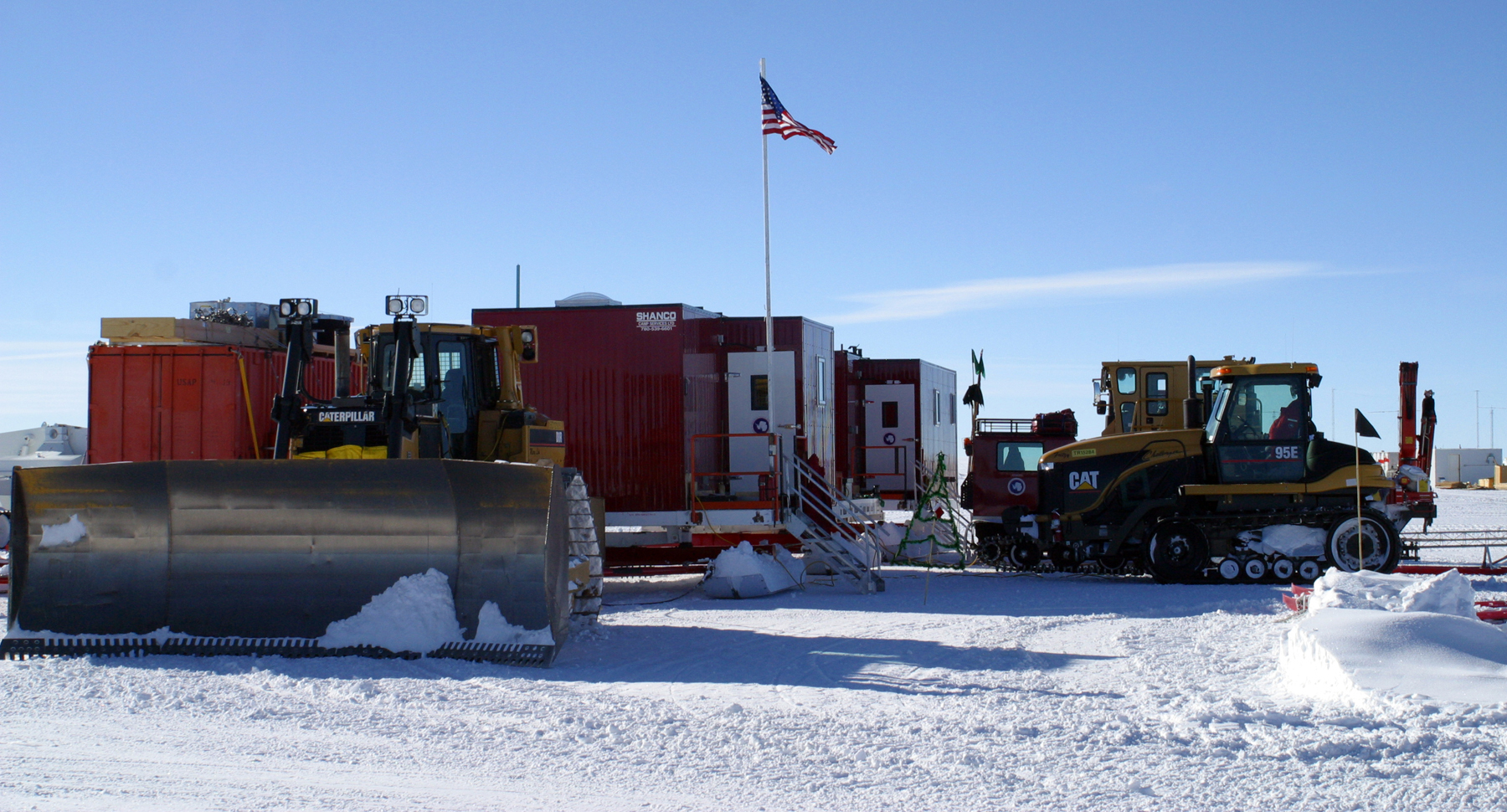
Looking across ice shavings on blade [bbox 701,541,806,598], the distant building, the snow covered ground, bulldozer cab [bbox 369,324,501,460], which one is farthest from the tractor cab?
the distant building

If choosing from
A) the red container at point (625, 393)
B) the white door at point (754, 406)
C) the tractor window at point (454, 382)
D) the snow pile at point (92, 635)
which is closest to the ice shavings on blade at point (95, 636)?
the snow pile at point (92, 635)

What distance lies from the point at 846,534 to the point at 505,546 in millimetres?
6342

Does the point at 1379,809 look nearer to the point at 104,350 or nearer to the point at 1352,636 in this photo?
the point at 1352,636

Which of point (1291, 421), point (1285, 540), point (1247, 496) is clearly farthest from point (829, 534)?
point (1291, 421)

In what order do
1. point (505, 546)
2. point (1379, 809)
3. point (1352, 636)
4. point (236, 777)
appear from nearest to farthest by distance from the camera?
point (1379, 809) → point (236, 777) → point (1352, 636) → point (505, 546)

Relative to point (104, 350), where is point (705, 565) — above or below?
below

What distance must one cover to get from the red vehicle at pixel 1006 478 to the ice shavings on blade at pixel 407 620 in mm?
8866

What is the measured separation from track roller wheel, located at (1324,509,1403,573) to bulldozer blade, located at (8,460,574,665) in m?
9.55

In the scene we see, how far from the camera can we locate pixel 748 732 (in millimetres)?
6043

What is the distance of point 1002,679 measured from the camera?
754 centimetres

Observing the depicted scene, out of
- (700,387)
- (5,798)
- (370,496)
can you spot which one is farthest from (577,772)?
(700,387)

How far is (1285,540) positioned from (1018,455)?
4381mm

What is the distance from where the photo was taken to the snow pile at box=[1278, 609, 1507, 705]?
21.4ft

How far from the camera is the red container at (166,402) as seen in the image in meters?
13.4
